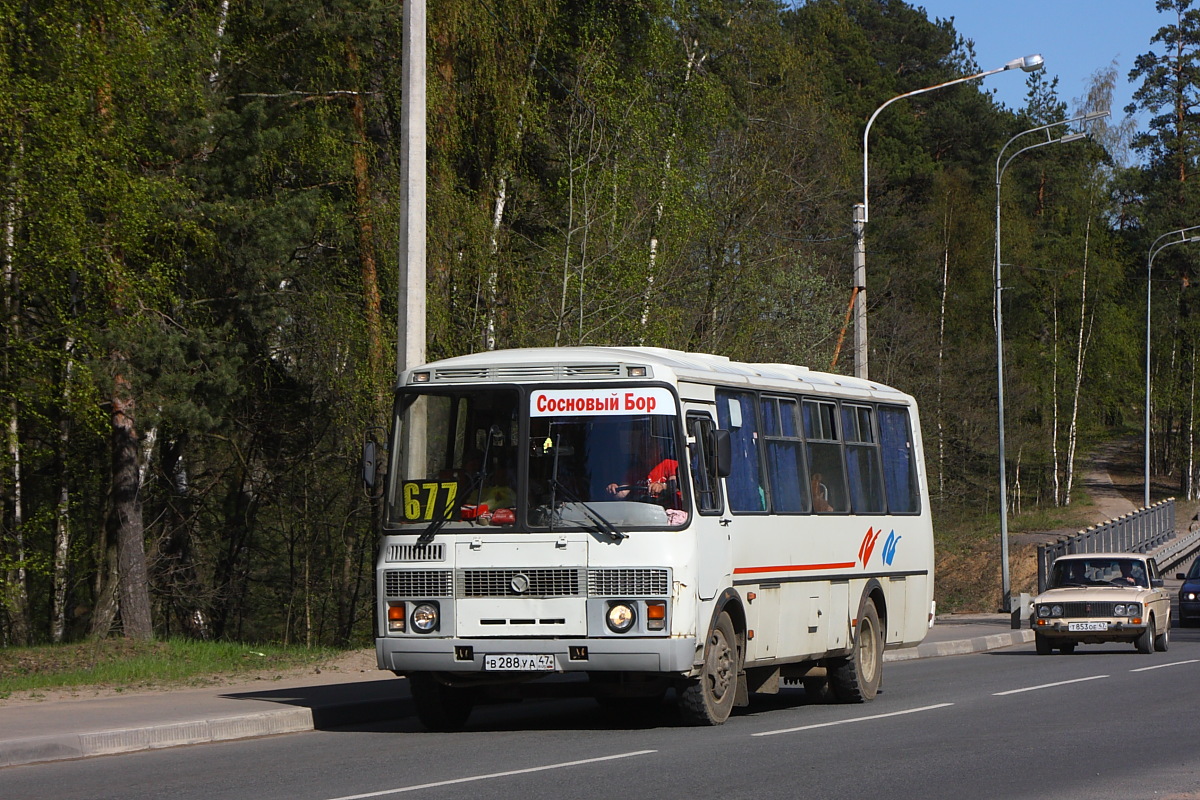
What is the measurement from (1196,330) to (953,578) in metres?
48.0

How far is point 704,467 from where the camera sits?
14.1 m

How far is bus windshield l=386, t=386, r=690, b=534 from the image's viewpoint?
13.6 metres

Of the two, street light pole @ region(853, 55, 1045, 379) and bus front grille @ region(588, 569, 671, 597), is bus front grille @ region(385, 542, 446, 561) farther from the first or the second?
street light pole @ region(853, 55, 1045, 379)

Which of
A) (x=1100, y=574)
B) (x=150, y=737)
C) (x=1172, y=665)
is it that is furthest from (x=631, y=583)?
(x=1100, y=574)

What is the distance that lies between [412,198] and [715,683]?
657 centimetres

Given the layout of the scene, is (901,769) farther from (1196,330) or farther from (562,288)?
(1196,330)

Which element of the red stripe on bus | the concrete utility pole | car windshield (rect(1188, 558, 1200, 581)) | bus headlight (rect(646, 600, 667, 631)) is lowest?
car windshield (rect(1188, 558, 1200, 581))

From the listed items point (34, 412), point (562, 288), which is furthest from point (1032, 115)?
point (34, 412)

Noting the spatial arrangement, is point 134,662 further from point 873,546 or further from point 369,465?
point 873,546

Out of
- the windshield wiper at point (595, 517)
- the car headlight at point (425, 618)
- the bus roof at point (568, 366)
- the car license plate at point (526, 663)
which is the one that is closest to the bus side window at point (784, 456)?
the bus roof at point (568, 366)

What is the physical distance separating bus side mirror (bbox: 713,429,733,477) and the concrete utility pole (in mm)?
4842

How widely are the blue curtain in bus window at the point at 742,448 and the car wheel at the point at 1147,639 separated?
523 inches

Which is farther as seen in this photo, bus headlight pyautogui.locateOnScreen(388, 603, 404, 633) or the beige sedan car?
the beige sedan car

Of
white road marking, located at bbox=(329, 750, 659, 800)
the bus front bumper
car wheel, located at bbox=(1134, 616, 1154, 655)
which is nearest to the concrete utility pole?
the bus front bumper
